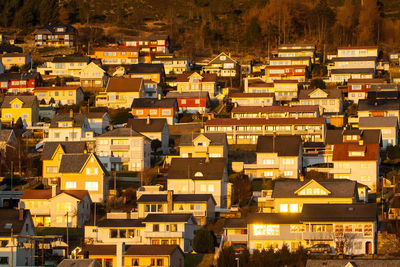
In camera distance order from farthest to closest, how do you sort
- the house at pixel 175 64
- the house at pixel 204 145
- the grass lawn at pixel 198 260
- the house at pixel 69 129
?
1. the house at pixel 175 64
2. the house at pixel 69 129
3. the house at pixel 204 145
4. the grass lawn at pixel 198 260

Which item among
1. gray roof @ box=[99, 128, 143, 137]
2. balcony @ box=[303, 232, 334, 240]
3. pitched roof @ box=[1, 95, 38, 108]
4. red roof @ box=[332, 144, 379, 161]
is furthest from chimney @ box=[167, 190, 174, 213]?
pitched roof @ box=[1, 95, 38, 108]

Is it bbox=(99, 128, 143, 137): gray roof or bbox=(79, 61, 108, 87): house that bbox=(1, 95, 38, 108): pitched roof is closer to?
bbox=(79, 61, 108, 87): house

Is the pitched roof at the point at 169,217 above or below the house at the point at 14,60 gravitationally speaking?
below

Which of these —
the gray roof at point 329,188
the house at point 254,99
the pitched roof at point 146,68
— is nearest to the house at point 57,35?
the pitched roof at point 146,68

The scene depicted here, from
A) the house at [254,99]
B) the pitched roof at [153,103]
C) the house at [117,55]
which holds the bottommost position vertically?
the pitched roof at [153,103]

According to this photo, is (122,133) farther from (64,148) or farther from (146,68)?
(146,68)

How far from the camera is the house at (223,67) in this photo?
11025 cm

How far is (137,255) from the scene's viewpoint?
5247 cm

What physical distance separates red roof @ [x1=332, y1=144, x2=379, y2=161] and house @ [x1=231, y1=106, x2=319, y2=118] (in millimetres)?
14593

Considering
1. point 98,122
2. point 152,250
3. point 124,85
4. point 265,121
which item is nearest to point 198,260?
point 152,250

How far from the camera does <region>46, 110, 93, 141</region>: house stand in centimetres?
8431

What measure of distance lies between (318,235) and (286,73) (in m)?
49.6

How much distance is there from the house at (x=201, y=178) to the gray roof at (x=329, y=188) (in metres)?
5.34

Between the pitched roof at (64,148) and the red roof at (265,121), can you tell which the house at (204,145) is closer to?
the red roof at (265,121)
